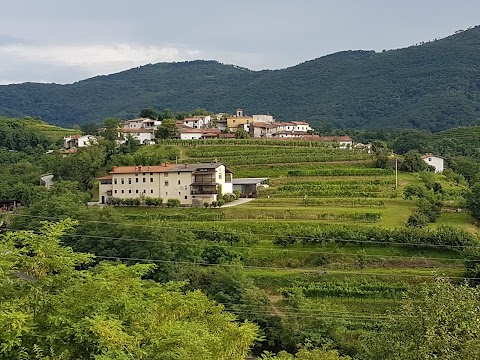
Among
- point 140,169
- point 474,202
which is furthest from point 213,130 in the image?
point 474,202

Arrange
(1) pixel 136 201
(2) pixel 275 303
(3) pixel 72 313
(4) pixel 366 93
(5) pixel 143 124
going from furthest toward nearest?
1. (4) pixel 366 93
2. (5) pixel 143 124
3. (1) pixel 136 201
4. (2) pixel 275 303
5. (3) pixel 72 313

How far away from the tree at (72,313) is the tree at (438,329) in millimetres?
4333

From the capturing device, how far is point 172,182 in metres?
41.8

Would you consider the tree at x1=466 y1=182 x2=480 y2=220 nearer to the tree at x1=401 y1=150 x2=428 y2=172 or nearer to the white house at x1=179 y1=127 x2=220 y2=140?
the tree at x1=401 y1=150 x2=428 y2=172

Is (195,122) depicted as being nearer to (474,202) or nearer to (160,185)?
(160,185)

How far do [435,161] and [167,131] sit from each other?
27.1 metres

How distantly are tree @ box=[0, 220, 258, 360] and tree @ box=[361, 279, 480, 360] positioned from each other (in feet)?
14.2

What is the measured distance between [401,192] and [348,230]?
1027 cm

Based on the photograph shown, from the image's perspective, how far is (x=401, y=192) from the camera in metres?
40.5

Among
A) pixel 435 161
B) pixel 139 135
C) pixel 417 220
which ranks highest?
pixel 139 135

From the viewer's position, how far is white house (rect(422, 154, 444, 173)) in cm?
5362

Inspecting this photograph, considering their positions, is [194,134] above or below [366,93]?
below

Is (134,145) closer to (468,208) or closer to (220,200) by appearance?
(220,200)

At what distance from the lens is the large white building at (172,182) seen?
4112cm
